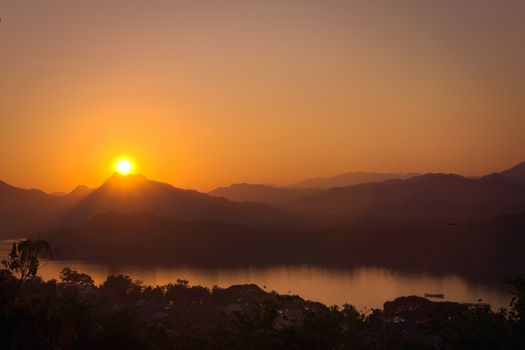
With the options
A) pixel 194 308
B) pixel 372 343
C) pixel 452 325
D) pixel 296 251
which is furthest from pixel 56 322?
pixel 296 251

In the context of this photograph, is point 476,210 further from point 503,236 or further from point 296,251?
point 296,251

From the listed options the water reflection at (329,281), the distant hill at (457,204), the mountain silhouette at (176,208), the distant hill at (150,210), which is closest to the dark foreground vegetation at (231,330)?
the water reflection at (329,281)

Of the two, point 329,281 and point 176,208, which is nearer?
point 329,281

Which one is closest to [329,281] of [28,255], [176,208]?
[28,255]

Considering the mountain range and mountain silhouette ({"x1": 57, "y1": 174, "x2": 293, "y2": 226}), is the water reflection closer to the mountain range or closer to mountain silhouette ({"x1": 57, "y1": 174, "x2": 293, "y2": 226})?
the mountain range

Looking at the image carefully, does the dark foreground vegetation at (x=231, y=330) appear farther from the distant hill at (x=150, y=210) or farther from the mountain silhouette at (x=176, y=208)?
the mountain silhouette at (x=176, y=208)

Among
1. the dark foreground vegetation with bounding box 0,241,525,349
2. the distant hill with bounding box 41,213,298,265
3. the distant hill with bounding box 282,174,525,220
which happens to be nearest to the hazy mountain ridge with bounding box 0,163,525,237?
the distant hill with bounding box 282,174,525,220

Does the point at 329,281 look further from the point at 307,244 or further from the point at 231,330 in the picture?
the point at 231,330

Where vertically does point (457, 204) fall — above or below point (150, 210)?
above

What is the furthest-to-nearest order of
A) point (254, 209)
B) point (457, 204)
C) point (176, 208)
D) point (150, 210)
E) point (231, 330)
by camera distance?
point (176, 208) < point (254, 209) < point (150, 210) < point (457, 204) < point (231, 330)
